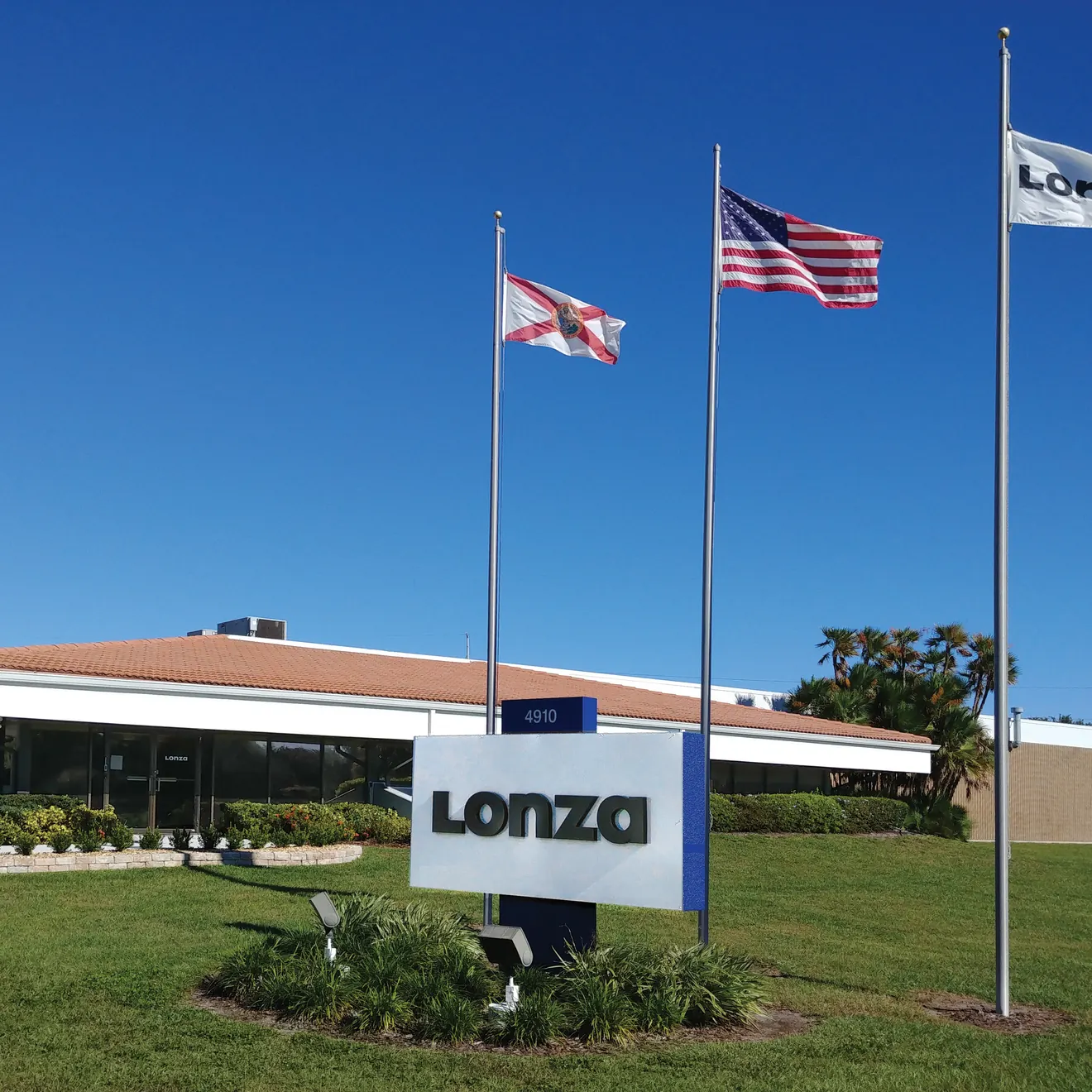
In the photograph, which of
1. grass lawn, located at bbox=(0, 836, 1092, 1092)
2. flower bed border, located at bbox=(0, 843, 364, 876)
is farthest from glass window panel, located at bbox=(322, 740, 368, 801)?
flower bed border, located at bbox=(0, 843, 364, 876)

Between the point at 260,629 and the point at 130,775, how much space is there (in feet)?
35.0

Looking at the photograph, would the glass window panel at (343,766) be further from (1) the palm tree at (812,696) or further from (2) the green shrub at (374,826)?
(1) the palm tree at (812,696)

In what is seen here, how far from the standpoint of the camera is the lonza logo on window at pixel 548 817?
35.3ft

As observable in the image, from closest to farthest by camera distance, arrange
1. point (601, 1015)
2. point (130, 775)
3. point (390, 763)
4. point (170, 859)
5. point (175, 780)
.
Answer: point (601, 1015)
point (170, 859)
point (130, 775)
point (175, 780)
point (390, 763)

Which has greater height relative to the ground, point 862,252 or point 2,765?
point 862,252

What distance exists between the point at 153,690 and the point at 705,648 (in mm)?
13491

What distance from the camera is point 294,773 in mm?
27188

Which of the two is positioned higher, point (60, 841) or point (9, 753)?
point (9, 753)

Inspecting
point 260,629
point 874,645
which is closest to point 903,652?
point 874,645

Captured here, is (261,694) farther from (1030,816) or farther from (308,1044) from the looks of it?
(1030,816)

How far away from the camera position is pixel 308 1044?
9477mm

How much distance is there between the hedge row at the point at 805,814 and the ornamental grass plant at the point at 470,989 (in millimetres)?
18666

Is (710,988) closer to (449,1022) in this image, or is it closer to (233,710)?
(449,1022)

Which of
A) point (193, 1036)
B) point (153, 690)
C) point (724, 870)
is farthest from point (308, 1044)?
point (724, 870)
